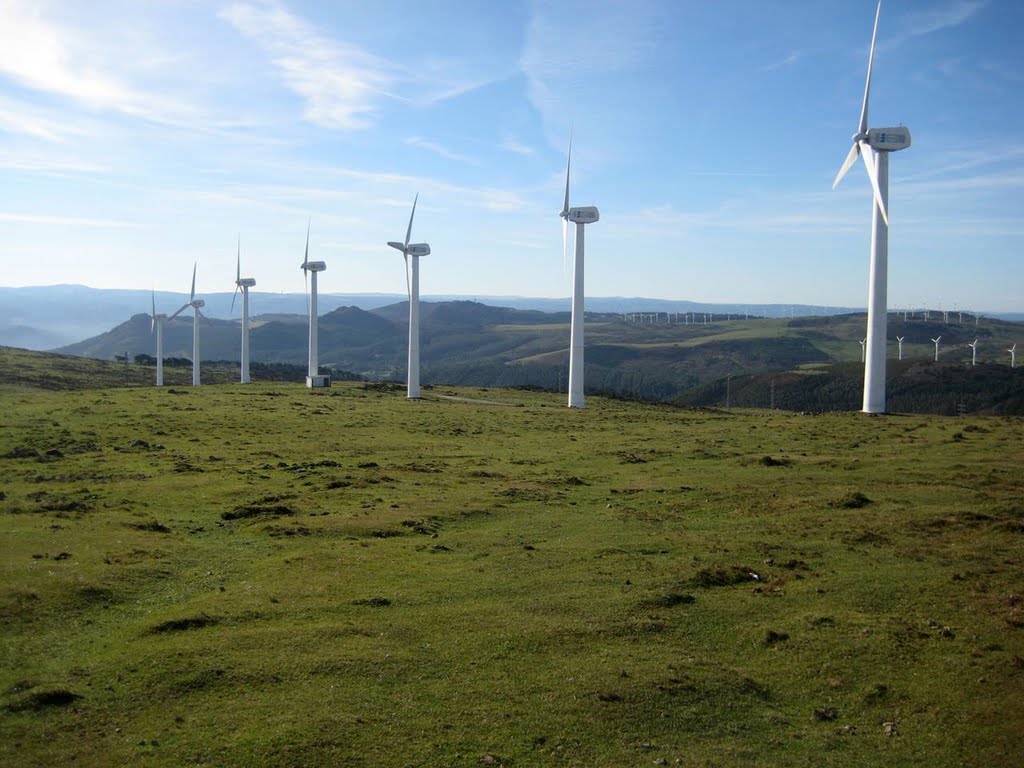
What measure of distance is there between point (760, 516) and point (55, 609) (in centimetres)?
2139

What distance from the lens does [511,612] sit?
20.1 meters

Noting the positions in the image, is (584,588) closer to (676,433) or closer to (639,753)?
(639,753)

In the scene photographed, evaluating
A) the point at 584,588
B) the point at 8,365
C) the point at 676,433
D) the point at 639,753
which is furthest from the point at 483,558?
the point at 8,365

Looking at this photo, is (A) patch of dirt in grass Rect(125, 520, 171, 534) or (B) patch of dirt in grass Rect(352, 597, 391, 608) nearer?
(B) patch of dirt in grass Rect(352, 597, 391, 608)

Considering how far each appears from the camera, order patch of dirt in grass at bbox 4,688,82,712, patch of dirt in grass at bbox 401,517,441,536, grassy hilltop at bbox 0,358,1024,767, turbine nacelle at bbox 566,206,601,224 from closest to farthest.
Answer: grassy hilltop at bbox 0,358,1024,767, patch of dirt in grass at bbox 4,688,82,712, patch of dirt in grass at bbox 401,517,441,536, turbine nacelle at bbox 566,206,601,224

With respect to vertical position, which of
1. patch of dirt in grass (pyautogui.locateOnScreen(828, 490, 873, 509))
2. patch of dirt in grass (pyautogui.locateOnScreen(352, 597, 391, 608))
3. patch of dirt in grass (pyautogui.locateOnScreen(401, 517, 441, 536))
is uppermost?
patch of dirt in grass (pyautogui.locateOnScreen(828, 490, 873, 509))

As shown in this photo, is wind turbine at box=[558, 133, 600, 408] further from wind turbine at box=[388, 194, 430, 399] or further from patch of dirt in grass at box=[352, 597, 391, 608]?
patch of dirt in grass at box=[352, 597, 391, 608]

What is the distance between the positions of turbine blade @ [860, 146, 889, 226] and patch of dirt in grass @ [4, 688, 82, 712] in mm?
55828

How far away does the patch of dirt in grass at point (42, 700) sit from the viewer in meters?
14.6

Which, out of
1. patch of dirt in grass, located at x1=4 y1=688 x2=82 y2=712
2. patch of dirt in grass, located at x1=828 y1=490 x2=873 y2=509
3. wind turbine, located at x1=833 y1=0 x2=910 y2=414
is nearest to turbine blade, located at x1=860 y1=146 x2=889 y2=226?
wind turbine, located at x1=833 y1=0 x2=910 y2=414

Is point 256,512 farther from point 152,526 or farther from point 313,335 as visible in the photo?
point 313,335

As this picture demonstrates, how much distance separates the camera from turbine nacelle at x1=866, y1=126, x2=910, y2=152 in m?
58.5

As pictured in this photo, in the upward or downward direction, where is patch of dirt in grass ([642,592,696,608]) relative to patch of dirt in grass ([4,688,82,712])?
upward

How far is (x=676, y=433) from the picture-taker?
54156 mm
